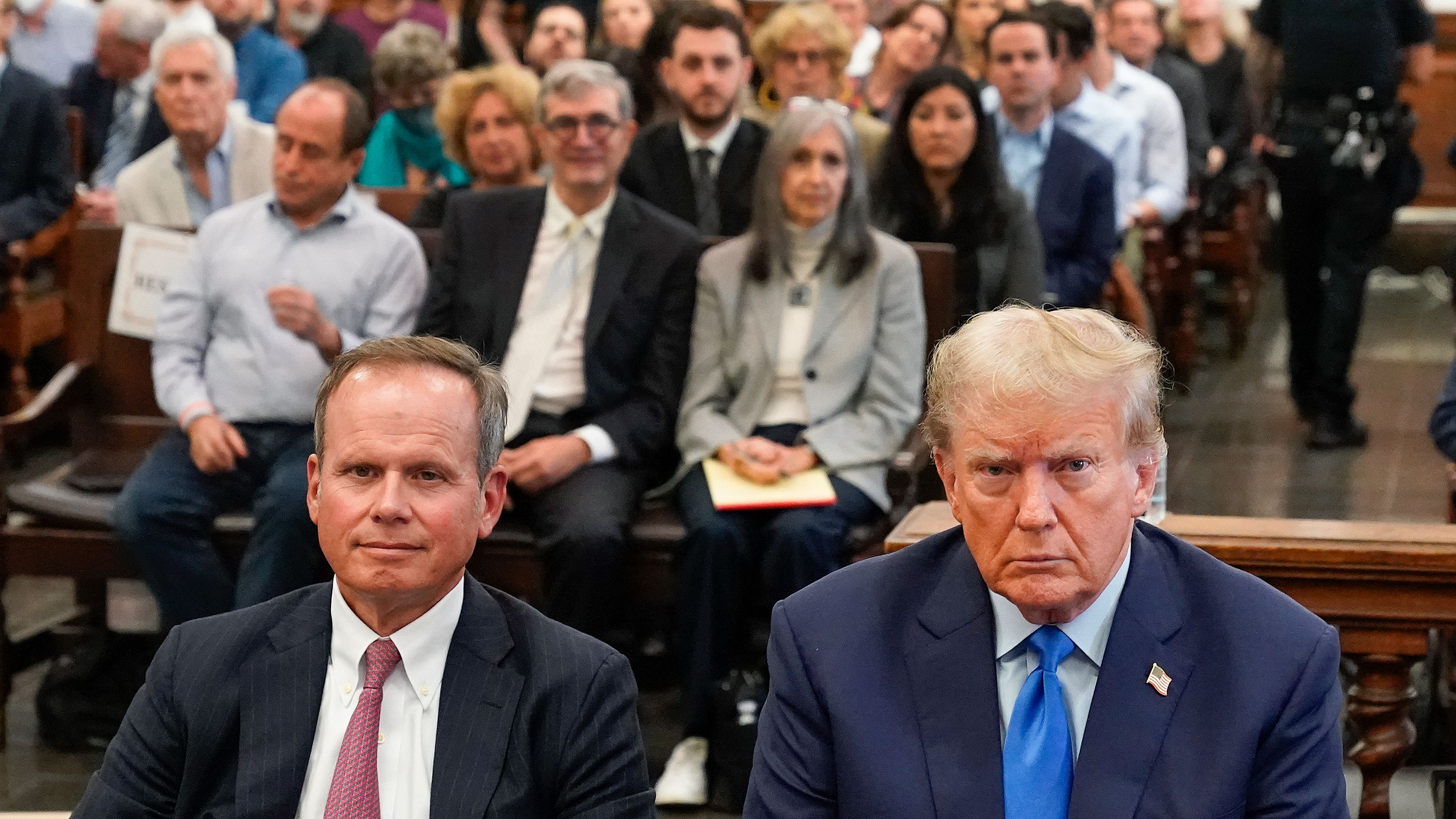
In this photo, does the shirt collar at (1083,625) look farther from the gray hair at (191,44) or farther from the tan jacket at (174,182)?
the gray hair at (191,44)

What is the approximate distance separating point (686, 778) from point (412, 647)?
5.45 feet

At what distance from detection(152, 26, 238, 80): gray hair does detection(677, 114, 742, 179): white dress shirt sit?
1296 millimetres

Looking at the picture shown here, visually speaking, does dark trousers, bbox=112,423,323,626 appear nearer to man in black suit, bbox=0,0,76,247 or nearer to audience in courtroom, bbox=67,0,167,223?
man in black suit, bbox=0,0,76,247

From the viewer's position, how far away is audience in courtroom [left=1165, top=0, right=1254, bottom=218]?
331 inches

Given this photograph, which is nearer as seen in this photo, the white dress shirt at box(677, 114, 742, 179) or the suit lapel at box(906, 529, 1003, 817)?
the suit lapel at box(906, 529, 1003, 817)

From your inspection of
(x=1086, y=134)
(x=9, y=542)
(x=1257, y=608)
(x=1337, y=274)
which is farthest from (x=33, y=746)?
(x=1337, y=274)

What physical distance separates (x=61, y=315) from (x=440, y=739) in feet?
17.3

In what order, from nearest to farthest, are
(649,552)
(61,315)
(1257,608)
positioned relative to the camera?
1. (1257,608)
2. (649,552)
3. (61,315)

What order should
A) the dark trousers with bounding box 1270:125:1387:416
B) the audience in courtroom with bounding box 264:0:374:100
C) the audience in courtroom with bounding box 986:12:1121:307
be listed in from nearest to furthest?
1. the audience in courtroom with bounding box 986:12:1121:307
2. the dark trousers with bounding box 1270:125:1387:416
3. the audience in courtroom with bounding box 264:0:374:100

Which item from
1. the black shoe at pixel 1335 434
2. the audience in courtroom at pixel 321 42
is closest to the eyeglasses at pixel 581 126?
the black shoe at pixel 1335 434

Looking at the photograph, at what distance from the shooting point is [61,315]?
6742 millimetres

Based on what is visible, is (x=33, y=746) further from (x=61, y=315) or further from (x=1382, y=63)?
(x=1382, y=63)

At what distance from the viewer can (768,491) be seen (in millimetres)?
3814

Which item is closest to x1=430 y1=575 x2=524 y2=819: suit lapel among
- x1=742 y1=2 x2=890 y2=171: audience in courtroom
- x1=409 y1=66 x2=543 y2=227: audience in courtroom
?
x1=409 y1=66 x2=543 y2=227: audience in courtroom
